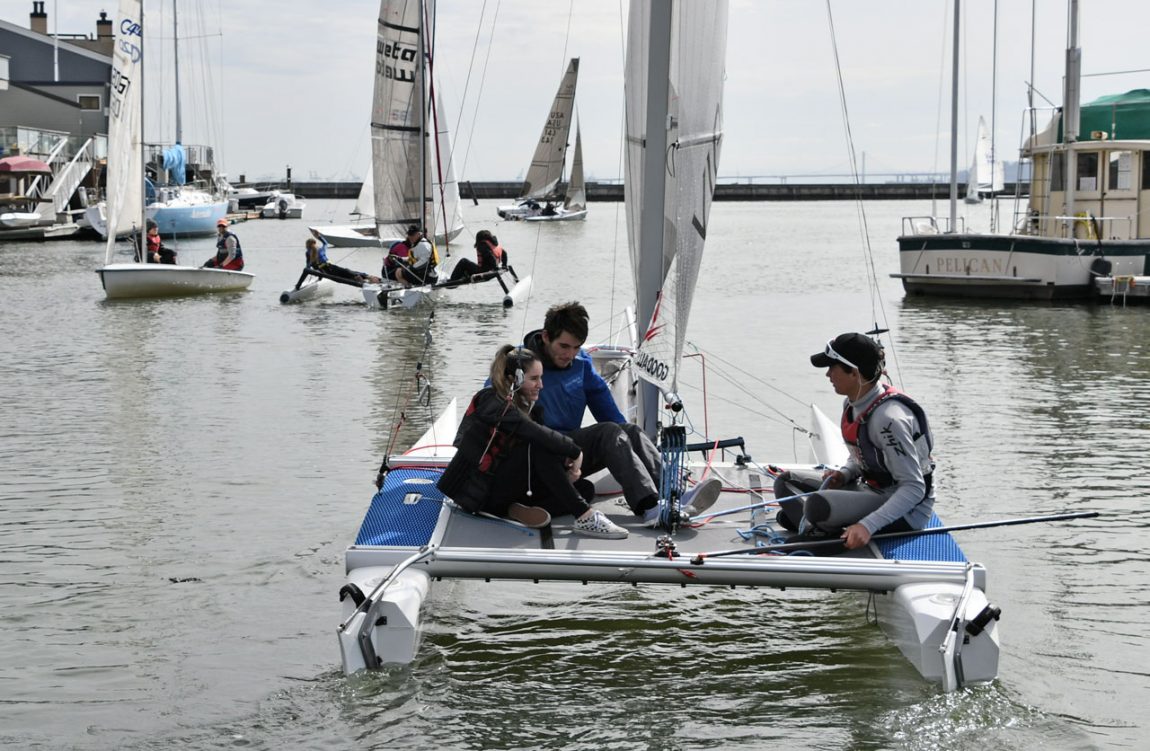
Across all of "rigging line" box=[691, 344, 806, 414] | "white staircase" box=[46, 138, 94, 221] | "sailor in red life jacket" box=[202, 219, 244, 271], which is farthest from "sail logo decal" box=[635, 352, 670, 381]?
"white staircase" box=[46, 138, 94, 221]

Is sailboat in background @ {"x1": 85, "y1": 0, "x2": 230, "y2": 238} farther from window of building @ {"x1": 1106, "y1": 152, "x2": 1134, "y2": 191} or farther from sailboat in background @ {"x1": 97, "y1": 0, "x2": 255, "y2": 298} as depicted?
window of building @ {"x1": 1106, "y1": 152, "x2": 1134, "y2": 191}

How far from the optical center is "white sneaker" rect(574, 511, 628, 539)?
6.49 m

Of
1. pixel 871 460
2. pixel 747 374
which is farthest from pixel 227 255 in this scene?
pixel 871 460

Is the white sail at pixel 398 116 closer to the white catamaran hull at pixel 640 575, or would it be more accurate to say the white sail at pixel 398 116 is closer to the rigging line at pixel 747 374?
the rigging line at pixel 747 374

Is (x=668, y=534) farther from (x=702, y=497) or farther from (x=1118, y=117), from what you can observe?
(x=1118, y=117)

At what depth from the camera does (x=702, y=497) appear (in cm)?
680

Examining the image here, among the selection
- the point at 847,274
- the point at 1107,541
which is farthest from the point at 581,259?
the point at 1107,541

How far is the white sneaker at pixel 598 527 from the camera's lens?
6.49 metres

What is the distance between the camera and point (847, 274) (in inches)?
1391

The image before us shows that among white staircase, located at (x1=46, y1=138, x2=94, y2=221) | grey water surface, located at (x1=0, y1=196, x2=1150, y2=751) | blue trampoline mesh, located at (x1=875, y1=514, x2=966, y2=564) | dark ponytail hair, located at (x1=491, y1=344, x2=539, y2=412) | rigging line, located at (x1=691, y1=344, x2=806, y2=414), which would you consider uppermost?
white staircase, located at (x1=46, y1=138, x2=94, y2=221)

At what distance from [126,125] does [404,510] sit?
22.1m

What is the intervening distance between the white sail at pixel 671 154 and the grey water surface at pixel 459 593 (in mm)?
1513

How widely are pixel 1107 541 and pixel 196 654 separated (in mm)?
5524

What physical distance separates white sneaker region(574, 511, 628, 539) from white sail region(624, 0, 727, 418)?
52.7 inches
